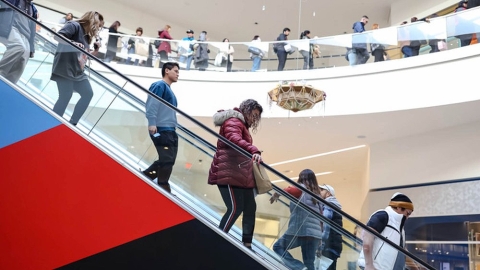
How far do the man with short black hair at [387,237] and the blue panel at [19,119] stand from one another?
9.54 feet

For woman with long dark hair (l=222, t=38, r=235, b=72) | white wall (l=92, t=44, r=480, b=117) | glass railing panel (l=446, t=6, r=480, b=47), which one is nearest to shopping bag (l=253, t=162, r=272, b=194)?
white wall (l=92, t=44, r=480, b=117)

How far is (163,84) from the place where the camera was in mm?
4945

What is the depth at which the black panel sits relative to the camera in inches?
160

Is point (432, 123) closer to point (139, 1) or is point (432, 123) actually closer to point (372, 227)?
point (372, 227)

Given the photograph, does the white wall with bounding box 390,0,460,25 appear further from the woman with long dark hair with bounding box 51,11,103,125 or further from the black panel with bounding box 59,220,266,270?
the black panel with bounding box 59,220,266,270

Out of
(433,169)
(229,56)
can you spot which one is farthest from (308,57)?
(433,169)

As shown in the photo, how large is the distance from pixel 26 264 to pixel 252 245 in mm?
1908

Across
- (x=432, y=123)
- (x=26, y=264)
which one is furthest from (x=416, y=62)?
(x=26, y=264)

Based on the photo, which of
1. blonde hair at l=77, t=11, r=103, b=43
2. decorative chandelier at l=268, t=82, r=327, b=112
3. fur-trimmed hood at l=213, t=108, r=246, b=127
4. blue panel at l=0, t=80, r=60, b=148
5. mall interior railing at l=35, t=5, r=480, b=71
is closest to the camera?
fur-trimmed hood at l=213, t=108, r=246, b=127

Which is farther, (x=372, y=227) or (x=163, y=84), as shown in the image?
(x=163, y=84)

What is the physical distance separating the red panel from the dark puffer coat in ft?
1.45

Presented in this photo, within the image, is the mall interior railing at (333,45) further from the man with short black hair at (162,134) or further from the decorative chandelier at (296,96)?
the man with short black hair at (162,134)

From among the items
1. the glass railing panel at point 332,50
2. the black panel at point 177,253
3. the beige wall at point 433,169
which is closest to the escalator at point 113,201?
the black panel at point 177,253

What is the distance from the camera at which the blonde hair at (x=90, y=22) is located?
5.09m
